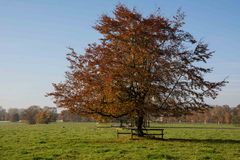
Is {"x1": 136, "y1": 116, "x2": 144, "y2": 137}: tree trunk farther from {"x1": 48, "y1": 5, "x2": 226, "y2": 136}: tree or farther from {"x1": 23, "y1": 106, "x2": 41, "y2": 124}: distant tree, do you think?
{"x1": 23, "y1": 106, "x2": 41, "y2": 124}: distant tree

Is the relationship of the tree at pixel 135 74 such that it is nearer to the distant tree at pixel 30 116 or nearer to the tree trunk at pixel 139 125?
the tree trunk at pixel 139 125

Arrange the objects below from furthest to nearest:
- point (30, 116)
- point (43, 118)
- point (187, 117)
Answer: point (187, 117) < point (30, 116) < point (43, 118)

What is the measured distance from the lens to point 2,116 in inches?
7844

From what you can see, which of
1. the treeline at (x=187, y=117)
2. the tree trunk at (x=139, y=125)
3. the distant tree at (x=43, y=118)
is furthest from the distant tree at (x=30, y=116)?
the tree trunk at (x=139, y=125)

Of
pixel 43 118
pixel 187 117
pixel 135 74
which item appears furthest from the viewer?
pixel 187 117

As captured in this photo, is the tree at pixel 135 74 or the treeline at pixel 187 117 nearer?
the tree at pixel 135 74

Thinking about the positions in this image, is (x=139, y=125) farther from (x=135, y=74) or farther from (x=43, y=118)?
(x=43, y=118)

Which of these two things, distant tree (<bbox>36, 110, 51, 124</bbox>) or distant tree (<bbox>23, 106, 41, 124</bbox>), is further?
distant tree (<bbox>23, 106, 41, 124</bbox>)

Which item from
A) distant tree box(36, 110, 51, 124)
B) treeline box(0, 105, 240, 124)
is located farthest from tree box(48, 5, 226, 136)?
distant tree box(36, 110, 51, 124)

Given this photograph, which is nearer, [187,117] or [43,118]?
[43,118]

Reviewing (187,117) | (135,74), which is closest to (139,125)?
(135,74)

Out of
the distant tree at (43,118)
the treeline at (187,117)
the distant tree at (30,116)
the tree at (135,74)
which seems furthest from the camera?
the distant tree at (30,116)

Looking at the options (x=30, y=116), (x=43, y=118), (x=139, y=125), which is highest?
(x=30, y=116)

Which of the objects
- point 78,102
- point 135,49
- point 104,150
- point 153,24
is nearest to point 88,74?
point 78,102
